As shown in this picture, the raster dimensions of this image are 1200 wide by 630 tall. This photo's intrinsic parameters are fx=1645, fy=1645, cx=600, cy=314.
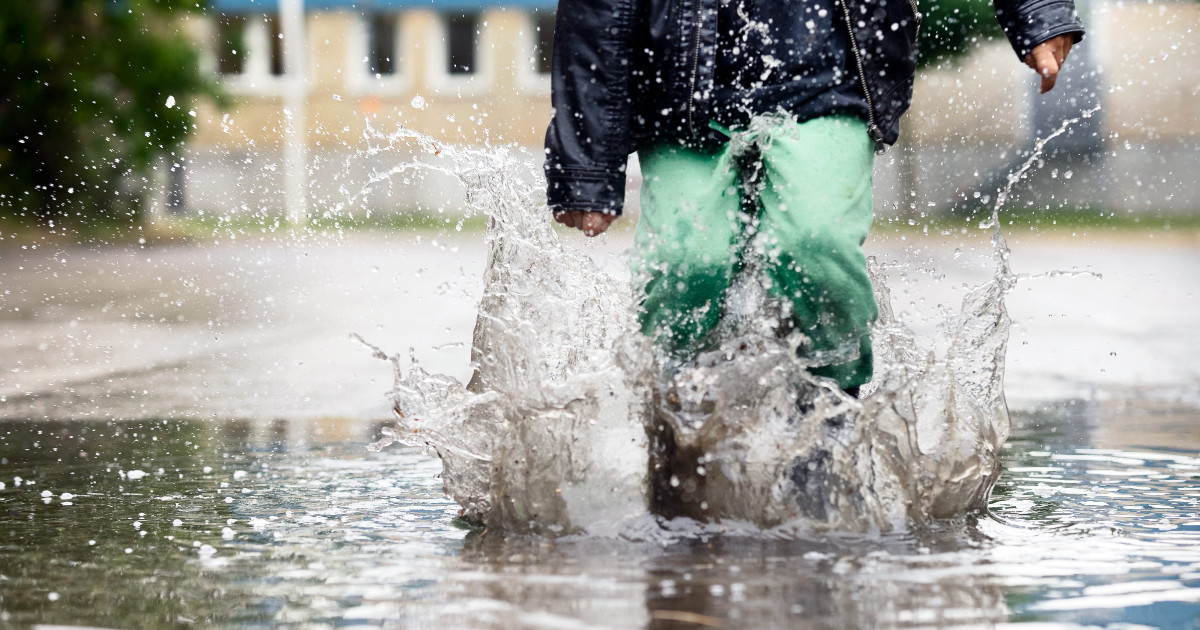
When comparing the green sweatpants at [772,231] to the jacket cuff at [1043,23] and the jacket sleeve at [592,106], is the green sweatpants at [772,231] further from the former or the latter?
the jacket cuff at [1043,23]

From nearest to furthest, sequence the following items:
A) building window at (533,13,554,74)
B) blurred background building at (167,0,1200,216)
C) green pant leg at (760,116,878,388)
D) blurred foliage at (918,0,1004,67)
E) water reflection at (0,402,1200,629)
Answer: water reflection at (0,402,1200,629), green pant leg at (760,116,878,388), blurred foliage at (918,0,1004,67), blurred background building at (167,0,1200,216), building window at (533,13,554,74)

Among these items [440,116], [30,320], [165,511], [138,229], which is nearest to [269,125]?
[440,116]

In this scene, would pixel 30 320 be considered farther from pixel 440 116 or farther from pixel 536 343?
pixel 440 116

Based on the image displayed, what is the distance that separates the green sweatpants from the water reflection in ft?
1.57

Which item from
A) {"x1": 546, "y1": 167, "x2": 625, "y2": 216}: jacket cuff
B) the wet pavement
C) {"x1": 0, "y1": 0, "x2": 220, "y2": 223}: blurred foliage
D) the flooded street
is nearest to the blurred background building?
{"x1": 0, "y1": 0, "x2": 220, "y2": 223}: blurred foliage

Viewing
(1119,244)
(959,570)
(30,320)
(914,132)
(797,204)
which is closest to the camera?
(959,570)

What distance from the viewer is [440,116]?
33344 mm

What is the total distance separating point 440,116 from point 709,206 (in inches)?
1190

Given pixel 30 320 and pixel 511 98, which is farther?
A: pixel 511 98

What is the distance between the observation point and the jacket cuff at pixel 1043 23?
3.67 meters

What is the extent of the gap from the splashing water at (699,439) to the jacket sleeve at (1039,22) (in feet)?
2.49

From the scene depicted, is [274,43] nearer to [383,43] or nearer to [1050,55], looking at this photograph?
[383,43]

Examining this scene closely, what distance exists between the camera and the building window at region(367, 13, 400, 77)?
33688 millimetres

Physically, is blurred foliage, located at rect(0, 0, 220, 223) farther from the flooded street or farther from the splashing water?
the splashing water
